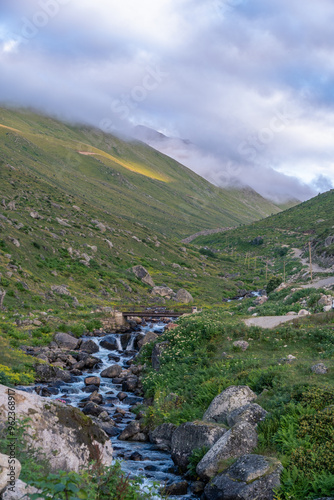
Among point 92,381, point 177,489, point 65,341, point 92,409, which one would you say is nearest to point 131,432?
point 92,409

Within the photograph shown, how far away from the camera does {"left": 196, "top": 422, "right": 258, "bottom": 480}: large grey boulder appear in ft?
50.6

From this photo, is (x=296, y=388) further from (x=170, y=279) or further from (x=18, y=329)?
(x=170, y=279)

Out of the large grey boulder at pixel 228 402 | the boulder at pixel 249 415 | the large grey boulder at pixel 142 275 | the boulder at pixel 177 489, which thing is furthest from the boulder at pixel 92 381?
the large grey boulder at pixel 142 275

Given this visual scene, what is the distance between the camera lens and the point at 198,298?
80.8 metres

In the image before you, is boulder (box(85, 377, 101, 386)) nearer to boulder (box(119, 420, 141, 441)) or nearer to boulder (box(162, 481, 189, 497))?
boulder (box(119, 420, 141, 441))

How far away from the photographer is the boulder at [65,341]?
38241mm

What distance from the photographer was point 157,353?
103 ft

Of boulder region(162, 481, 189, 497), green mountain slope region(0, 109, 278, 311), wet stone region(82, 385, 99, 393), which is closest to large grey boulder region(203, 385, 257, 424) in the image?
boulder region(162, 481, 189, 497)

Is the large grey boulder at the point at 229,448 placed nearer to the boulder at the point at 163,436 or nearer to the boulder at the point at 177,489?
the boulder at the point at 177,489

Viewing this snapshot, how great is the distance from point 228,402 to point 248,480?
18.5 feet

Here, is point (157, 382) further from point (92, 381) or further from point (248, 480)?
point (248, 480)

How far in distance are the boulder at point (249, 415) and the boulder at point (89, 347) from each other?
23693 millimetres

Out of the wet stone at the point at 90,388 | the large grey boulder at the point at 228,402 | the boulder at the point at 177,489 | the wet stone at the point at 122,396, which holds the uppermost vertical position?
the large grey boulder at the point at 228,402

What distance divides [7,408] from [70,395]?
1524 centimetres
